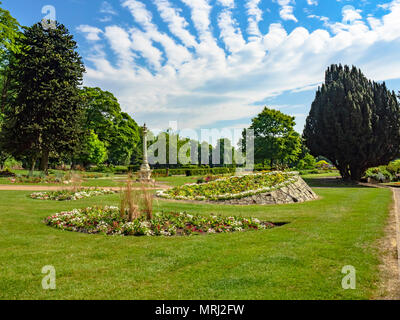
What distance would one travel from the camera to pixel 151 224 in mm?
7164

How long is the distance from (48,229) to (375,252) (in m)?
7.54

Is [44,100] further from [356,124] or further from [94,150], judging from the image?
[356,124]

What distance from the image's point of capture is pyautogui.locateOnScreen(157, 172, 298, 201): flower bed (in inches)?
518

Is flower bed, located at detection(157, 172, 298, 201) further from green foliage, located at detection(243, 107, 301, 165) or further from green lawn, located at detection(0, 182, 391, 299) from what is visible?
green foliage, located at detection(243, 107, 301, 165)

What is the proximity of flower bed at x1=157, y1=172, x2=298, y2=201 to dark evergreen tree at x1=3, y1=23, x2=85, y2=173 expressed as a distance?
1582cm

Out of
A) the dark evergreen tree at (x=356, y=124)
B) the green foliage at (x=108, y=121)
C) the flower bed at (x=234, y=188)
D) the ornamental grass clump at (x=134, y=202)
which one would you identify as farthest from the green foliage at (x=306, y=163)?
the ornamental grass clump at (x=134, y=202)

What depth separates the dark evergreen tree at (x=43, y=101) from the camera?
24.4 m

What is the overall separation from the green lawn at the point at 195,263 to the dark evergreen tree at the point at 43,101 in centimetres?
2008

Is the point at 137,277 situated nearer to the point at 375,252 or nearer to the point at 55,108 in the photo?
the point at 375,252

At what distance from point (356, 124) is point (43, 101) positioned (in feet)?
92.1

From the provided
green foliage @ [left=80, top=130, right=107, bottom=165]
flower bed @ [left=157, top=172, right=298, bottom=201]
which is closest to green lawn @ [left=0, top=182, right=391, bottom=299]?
flower bed @ [left=157, top=172, right=298, bottom=201]

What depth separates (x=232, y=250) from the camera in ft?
17.3

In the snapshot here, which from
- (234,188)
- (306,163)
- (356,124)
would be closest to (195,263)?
(234,188)
